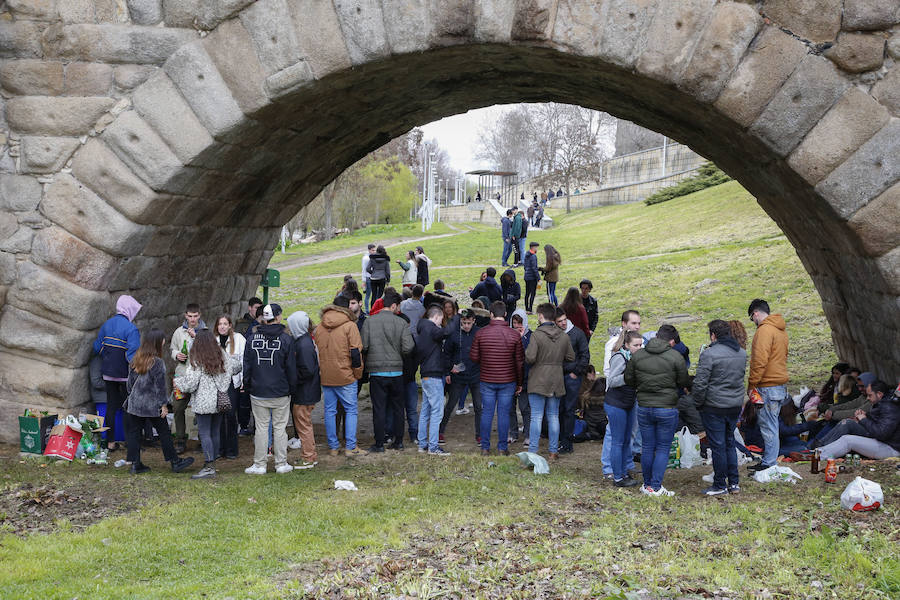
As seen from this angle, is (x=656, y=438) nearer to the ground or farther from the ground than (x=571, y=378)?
nearer to the ground

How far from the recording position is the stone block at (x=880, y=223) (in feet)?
21.4

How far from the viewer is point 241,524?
641 cm

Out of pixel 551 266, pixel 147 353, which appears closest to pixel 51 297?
pixel 147 353

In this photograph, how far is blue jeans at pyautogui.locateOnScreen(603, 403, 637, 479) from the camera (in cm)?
794

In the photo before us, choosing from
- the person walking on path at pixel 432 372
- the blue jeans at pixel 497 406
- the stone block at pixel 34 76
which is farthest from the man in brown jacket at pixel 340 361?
the stone block at pixel 34 76

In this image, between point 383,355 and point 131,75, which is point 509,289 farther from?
point 131,75

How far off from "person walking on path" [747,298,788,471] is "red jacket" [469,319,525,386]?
7.99 ft

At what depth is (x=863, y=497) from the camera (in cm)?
634

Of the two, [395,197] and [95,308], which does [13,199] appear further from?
[395,197]

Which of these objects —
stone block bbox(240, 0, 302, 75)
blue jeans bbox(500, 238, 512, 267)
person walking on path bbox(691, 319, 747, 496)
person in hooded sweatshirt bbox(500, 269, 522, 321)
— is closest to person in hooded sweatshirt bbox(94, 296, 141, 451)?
stone block bbox(240, 0, 302, 75)

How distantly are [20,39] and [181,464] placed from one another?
4502 mm

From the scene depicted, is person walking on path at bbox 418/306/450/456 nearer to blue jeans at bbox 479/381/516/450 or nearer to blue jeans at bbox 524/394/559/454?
blue jeans at bbox 479/381/516/450

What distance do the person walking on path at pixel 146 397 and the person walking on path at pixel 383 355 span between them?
7.34 feet

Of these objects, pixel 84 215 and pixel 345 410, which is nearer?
pixel 84 215
